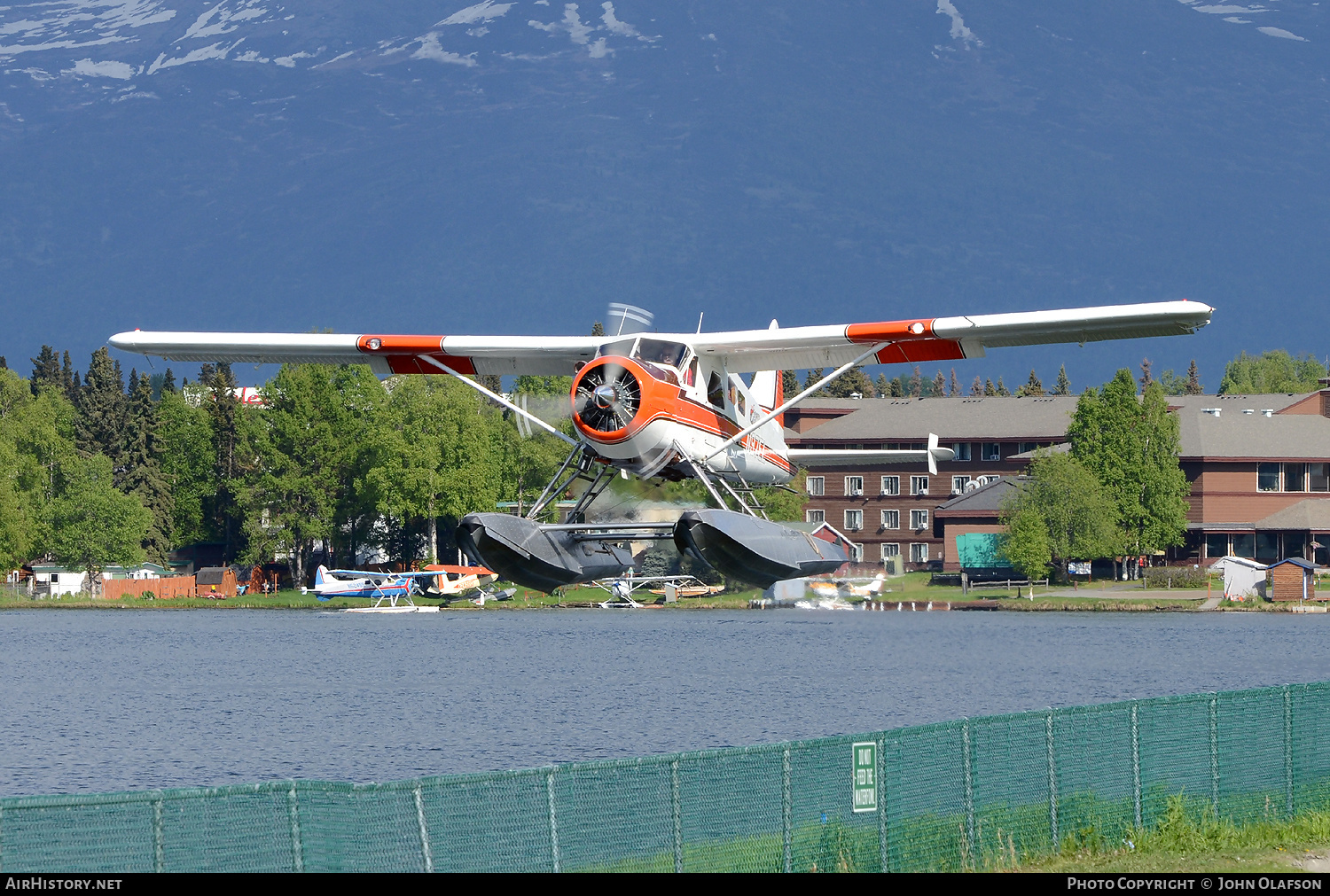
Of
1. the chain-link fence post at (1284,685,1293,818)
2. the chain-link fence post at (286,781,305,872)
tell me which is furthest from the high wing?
the chain-link fence post at (286,781,305,872)

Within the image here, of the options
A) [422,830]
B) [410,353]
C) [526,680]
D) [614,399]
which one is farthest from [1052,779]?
[526,680]

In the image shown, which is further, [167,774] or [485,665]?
[485,665]

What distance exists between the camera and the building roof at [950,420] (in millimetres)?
85812

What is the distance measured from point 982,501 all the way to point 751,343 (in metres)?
60.7

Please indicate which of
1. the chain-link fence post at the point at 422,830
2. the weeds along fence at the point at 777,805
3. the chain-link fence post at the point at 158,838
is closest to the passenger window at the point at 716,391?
the weeds along fence at the point at 777,805

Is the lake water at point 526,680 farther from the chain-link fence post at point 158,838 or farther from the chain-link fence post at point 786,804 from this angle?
the chain-link fence post at point 158,838

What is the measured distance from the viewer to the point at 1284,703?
15117 millimetres

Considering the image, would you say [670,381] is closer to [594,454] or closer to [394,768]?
[594,454]

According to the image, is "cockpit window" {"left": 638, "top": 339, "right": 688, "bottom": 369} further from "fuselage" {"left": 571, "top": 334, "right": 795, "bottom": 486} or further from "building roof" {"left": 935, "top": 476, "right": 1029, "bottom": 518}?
"building roof" {"left": 935, "top": 476, "right": 1029, "bottom": 518}

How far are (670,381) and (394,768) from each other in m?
15.7

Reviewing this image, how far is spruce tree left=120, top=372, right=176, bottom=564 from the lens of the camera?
83.4 m

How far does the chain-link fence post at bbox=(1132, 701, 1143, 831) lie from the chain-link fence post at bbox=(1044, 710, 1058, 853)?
0.90 meters
